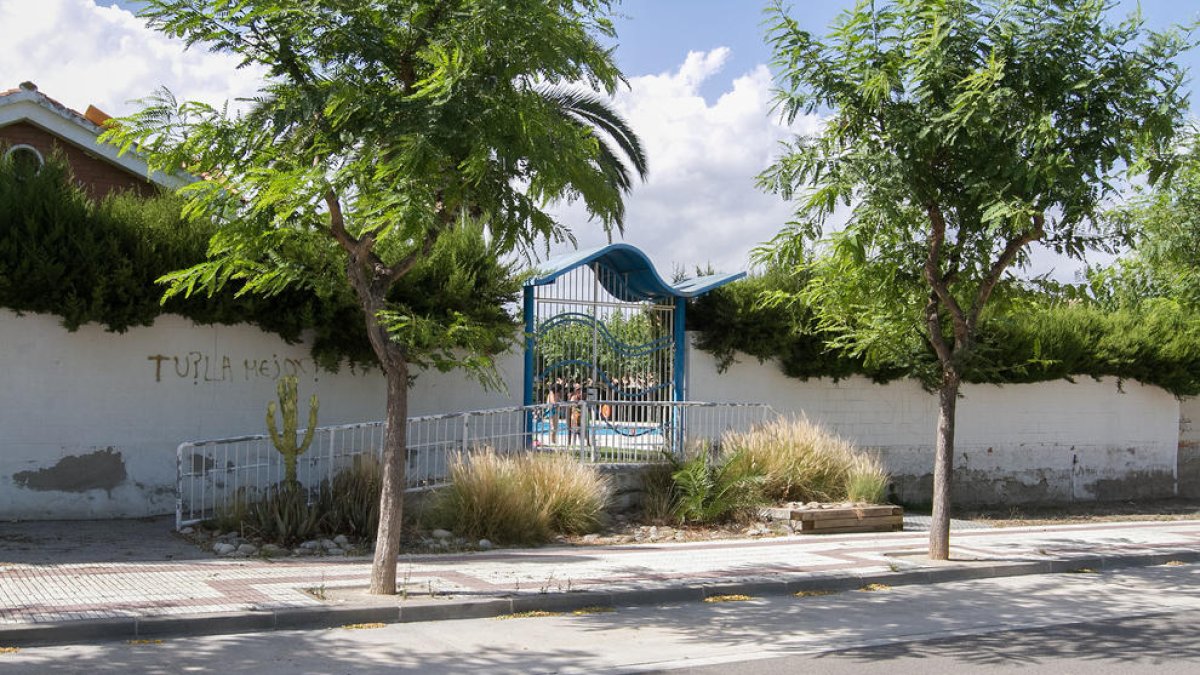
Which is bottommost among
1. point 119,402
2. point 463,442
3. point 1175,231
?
point 463,442

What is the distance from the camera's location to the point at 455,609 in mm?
8859

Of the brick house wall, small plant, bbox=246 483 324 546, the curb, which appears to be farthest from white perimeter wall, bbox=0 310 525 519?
the curb

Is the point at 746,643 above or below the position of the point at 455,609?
below

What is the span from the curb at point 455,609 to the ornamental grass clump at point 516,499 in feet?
9.98

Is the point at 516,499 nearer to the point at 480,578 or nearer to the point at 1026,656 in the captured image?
the point at 480,578

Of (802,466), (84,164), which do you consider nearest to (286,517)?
(802,466)

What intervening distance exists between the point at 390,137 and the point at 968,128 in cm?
563

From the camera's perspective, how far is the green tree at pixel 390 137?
8.09m

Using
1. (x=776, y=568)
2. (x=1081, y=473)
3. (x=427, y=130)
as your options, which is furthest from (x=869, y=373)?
(x=427, y=130)

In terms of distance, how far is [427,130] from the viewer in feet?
26.7

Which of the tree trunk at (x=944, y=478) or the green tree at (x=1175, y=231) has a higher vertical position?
the green tree at (x=1175, y=231)

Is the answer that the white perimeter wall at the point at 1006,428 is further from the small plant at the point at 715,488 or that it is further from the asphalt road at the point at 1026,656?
the asphalt road at the point at 1026,656

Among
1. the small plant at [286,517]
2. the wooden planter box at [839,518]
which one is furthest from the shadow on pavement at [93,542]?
the wooden planter box at [839,518]

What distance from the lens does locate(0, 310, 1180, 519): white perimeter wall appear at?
1258 cm
